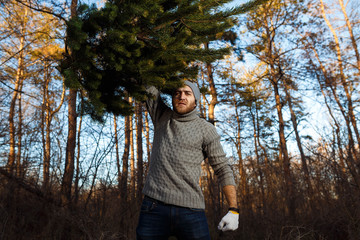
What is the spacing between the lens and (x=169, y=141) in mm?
2369

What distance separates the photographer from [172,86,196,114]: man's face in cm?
246

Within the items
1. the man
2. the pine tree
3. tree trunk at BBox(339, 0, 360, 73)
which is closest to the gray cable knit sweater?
the man

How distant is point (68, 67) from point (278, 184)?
5.73m

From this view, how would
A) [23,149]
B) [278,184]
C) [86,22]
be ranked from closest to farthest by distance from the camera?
[86,22] → [23,149] → [278,184]

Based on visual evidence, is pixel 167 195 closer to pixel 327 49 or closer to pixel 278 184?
pixel 278 184

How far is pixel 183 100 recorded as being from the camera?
2461mm

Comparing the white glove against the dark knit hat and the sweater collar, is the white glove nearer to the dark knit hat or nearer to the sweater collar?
the sweater collar

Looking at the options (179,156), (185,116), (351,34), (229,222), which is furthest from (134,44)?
(351,34)

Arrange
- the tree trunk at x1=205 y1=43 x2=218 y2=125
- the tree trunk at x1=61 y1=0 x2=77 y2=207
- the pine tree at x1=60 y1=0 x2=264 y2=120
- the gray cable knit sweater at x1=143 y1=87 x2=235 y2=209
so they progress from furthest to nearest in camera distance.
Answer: the tree trunk at x1=205 y1=43 x2=218 y2=125 < the tree trunk at x1=61 y1=0 x2=77 y2=207 < the gray cable knit sweater at x1=143 y1=87 x2=235 y2=209 < the pine tree at x1=60 y1=0 x2=264 y2=120

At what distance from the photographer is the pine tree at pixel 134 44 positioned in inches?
75.2

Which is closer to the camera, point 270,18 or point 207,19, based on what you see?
point 207,19

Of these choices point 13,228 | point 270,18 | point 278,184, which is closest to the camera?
point 13,228

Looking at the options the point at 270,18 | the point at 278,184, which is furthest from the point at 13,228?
the point at 270,18

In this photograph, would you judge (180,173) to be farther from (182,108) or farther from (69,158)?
(69,158)
